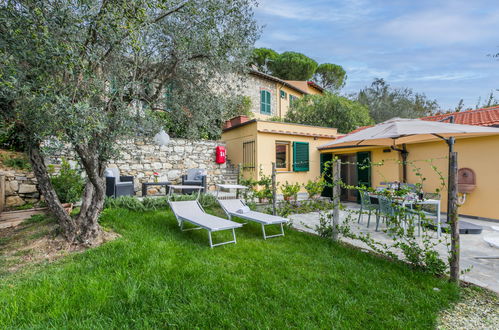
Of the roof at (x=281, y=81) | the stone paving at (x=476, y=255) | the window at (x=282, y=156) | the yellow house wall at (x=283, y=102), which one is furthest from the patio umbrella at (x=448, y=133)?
the yellow house wall at (x=283, y=102)

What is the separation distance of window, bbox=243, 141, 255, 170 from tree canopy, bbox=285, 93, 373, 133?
19.2 ft

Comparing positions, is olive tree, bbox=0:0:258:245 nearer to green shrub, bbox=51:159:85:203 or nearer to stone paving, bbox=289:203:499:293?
green shrub, bbox=51:159:85:203

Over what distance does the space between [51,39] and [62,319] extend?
115 inches

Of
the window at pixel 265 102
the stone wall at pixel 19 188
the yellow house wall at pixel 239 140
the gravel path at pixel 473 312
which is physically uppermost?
the window at pixel 265 102

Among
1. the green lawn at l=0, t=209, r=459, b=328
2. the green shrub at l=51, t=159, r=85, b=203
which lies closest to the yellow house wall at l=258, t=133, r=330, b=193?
the green shrub at l=51, t=159, r=85, b=203

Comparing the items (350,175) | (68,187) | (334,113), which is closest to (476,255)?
(350,175)

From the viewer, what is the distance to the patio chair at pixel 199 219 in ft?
13.7

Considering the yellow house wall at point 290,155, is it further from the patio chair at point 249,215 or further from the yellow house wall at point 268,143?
the patio chair at point 249,215

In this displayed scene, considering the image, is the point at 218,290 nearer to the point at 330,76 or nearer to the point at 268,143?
the point at 268,143

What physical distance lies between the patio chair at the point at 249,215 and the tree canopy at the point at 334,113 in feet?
33.2

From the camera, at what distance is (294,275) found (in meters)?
3.15

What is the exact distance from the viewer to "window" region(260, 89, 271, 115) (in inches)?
683

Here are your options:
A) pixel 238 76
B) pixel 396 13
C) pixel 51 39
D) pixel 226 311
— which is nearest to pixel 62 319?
pixel 226 311

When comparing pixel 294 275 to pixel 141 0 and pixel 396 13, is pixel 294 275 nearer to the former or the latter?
pixel 141 0
